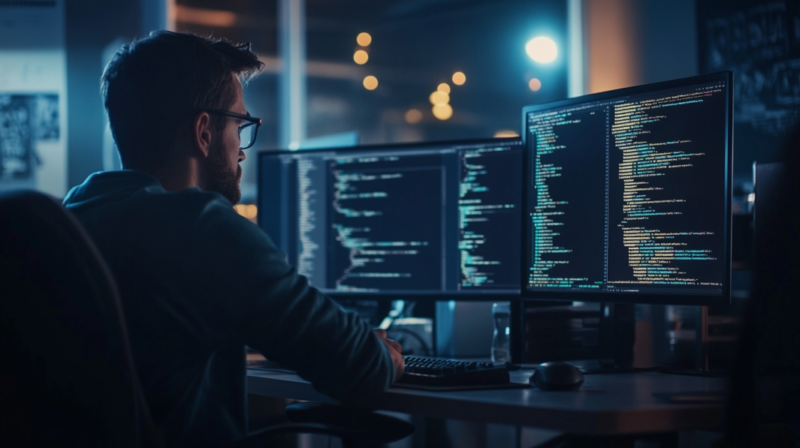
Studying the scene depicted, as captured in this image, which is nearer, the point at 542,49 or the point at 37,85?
the point at 37,85

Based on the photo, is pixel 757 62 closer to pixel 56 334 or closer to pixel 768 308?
pixel 768 308

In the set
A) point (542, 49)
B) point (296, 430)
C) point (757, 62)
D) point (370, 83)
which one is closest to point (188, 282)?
point (296, 430)

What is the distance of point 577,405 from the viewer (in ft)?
3.43

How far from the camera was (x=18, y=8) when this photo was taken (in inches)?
116

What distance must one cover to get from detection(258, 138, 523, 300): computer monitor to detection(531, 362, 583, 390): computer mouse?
1.44 ft

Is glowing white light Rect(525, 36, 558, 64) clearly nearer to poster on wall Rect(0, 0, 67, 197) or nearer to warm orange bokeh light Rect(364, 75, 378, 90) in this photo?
warm orange bokeh light Rect(364, 75, 378, 90)

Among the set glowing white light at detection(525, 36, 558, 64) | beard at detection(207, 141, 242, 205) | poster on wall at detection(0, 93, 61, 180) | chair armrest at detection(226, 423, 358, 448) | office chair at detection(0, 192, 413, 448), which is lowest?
chair armrest at detection(226, 423, 358, 448)

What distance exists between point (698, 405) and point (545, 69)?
357 cm

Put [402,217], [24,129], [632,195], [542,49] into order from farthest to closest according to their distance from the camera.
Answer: [542,49] < [24,129] < [402,217] < [632,195]

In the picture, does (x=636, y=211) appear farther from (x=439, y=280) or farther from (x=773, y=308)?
(x=773, y=308)

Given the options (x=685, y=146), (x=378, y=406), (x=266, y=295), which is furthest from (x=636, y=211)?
(x=266, y=295)

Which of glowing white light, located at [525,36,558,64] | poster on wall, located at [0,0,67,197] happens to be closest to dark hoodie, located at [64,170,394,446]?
poster on wall, located at [0,0,67,197]

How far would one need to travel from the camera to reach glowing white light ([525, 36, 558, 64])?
395 centimetres

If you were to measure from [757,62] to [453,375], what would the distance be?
2.60 meters
